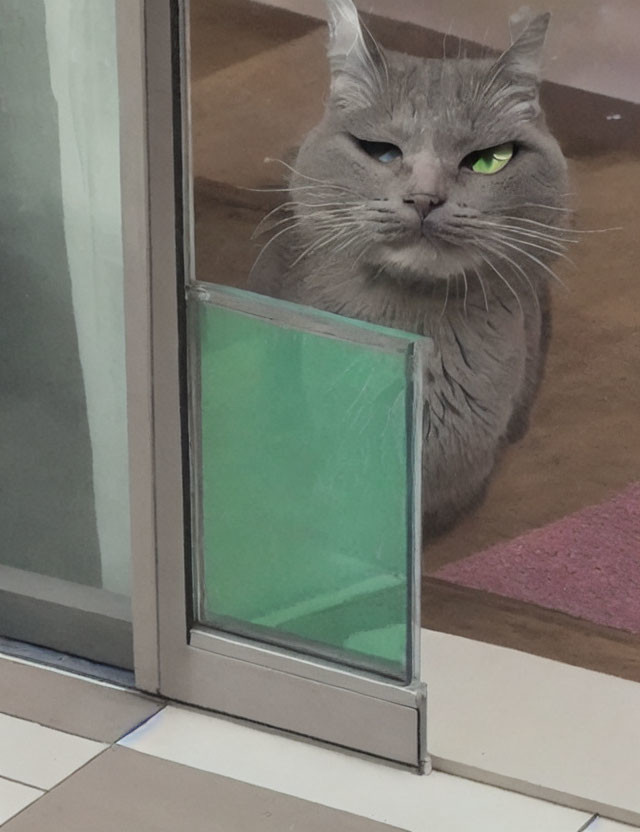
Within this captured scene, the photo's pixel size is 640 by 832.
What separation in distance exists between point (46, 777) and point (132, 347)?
0.51 m

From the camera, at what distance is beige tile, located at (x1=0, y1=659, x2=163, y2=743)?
5.42 feet

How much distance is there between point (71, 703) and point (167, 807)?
24 centimetres

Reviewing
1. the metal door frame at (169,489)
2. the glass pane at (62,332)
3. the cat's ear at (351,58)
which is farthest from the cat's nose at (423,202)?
the glass pane at (62,332)

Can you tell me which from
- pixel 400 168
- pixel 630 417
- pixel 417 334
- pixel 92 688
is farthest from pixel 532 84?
pixel 92 688

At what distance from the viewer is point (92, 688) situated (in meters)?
1.72

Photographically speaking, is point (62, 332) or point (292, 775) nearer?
point (292, 775)

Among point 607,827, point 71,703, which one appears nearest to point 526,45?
point 607,827

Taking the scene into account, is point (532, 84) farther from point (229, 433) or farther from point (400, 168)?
point (229, 433)

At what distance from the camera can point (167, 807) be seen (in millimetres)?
1511

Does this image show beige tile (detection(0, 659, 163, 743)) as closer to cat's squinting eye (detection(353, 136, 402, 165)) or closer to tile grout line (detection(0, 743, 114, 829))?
tile grout line (detection(0, 743, 114, 829))

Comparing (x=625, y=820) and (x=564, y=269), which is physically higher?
(x=564, y=269)

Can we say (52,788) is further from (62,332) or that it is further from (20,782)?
(62,332)

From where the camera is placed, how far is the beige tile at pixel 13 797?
1496 millimetres

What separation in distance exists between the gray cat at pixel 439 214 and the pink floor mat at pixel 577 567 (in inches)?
5.5
